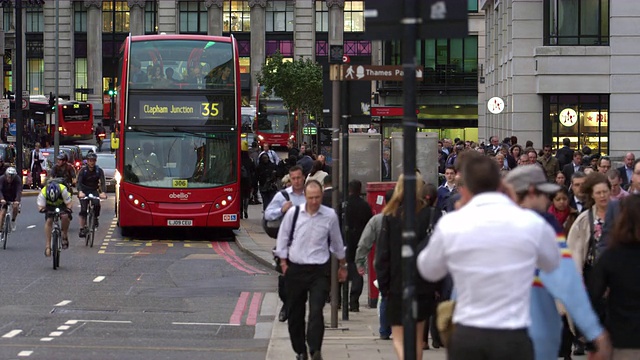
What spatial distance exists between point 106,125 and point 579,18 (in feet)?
209

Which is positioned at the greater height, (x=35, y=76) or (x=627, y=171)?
(x=35, y=76)

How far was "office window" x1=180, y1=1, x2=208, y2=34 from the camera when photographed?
95062 mm

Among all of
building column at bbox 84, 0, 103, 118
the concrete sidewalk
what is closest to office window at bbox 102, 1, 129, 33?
building column at bbox 84, 0, 103, 118

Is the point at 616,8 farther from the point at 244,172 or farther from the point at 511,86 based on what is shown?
the point at 244,172

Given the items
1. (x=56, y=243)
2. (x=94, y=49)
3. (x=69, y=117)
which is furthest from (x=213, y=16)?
(x=56, y=243)

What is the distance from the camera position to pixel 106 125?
312ft

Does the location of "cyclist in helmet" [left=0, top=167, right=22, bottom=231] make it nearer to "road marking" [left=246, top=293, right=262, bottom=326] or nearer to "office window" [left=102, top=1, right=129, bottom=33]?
"road marking" [left=246, top=293, right=262, bottom=326]

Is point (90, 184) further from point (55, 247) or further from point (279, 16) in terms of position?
point (279, 16)

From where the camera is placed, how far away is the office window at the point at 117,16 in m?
96.3

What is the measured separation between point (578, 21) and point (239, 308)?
72.1 feet

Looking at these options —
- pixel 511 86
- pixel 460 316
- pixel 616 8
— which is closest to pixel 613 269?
pixel 460 316

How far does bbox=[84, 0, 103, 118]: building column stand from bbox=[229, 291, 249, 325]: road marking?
7990 centimetres

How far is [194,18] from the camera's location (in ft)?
313

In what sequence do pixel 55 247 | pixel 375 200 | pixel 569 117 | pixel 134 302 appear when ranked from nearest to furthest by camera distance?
pixel 375 200 < pixel 134 302 < pixel 55 247 < pixel 569 117
